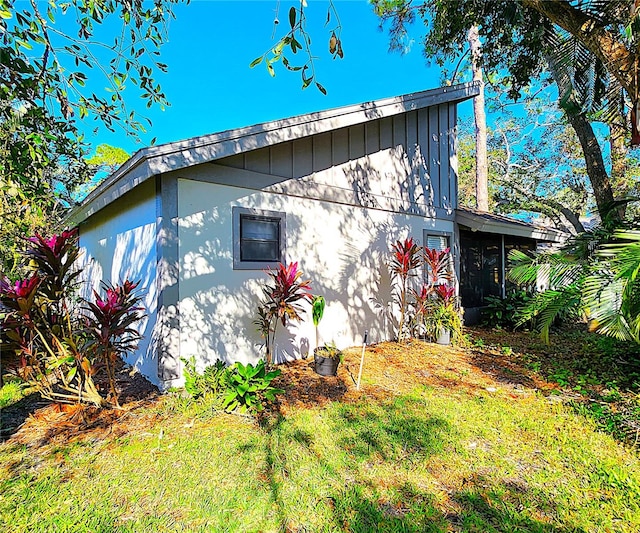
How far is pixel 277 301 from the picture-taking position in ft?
15.8

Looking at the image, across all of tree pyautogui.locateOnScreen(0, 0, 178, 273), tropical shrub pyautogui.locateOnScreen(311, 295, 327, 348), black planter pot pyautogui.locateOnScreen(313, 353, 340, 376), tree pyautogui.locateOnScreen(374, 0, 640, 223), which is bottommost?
black planter pot pyautogui.locateOnScreen(313, 353, 340, 376)

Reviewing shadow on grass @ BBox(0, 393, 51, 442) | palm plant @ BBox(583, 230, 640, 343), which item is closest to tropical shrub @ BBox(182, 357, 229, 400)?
shadow on grass @ BBox(0, 393, 51, 442)

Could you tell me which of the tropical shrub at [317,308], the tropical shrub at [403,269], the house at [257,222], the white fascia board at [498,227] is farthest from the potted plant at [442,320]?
the tropical shrub at [317,308]

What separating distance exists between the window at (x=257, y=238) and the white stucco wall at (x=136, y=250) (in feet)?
3.56

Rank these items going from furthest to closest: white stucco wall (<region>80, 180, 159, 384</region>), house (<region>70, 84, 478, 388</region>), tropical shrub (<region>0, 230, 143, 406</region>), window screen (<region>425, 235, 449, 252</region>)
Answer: window screen (<region>425, 235, 449, 252</region>)
white stucco wall (<region>80, 180, 159, 384</region>)
house (<region>70, 84, 478, 388</region>)
tropical shrub (<region>0, 230, 143, 406</region>)

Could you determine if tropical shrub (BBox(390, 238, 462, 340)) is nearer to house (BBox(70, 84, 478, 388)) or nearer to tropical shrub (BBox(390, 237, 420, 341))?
tropical shrub (BBox(390, 237, 420, 341))

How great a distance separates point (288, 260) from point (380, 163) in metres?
3.07

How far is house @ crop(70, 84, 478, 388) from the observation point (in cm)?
424

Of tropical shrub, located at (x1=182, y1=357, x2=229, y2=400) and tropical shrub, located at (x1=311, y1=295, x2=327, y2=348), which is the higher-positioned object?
tropical shrub, located at (x1=311, y1=295, x2=327, y2=348)

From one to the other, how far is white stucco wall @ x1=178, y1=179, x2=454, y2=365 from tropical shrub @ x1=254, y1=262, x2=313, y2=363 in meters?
0.13

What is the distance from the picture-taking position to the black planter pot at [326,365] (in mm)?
4945

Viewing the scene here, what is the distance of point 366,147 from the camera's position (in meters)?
6.56

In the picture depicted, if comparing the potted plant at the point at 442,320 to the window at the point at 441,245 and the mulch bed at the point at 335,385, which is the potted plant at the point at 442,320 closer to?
the mulch bed at the point at 335,385

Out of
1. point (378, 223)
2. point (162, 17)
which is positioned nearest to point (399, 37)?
point (378, 223)
